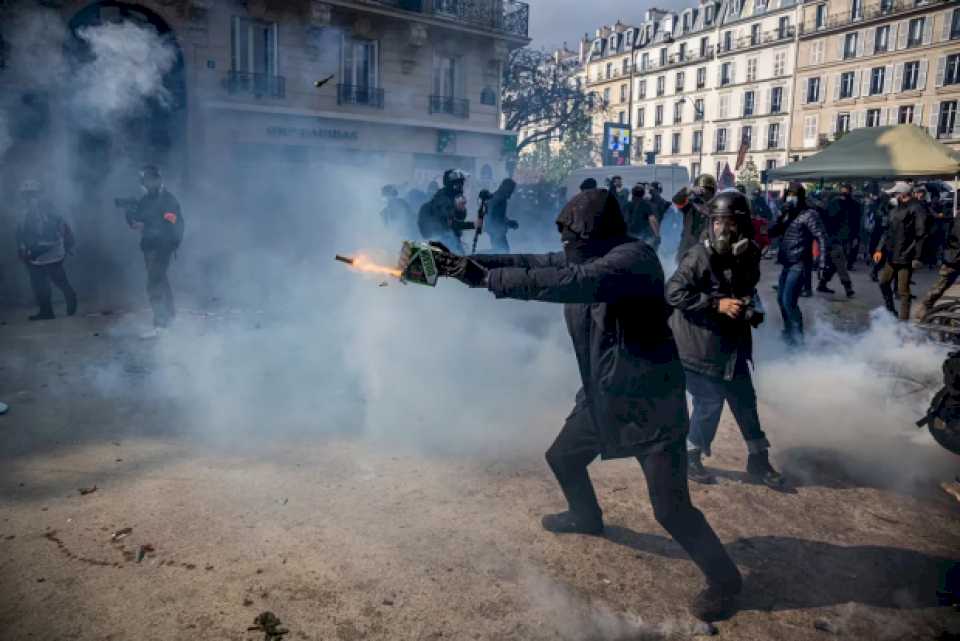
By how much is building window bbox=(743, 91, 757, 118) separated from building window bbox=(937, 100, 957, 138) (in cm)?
1450

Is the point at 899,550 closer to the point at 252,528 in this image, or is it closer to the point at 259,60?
the point at 252,528

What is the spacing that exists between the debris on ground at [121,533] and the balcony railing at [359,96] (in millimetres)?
15383

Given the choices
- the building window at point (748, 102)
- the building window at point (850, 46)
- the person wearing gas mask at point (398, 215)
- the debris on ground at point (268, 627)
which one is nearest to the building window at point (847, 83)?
the building window at point (850, 46)

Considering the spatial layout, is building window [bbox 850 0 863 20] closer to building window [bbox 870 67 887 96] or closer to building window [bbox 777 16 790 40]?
building window [bbox 870 67 887 96]

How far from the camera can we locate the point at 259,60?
15.6 meters

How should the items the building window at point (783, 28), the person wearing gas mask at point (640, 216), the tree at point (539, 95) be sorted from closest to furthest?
1. the person wearing gas mask at point (640, 216)
2. the tree at point (539, 95)
3. the building window at point (783, 28)

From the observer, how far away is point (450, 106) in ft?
63.3

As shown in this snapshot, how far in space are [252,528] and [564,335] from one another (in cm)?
493

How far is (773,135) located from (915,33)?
35.7 feet

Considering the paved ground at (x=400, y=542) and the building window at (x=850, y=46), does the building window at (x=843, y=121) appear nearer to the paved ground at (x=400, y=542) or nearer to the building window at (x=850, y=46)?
the building window at (x=850, y=46)

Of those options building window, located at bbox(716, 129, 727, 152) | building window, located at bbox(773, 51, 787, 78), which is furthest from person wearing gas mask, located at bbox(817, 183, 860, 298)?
building window, located at bbox(716, 129, 727, 152)

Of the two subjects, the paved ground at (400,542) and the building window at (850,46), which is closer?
the paved ground at (400,542)

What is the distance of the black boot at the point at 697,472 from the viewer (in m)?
4.00

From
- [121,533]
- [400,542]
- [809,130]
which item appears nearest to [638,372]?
[400,542]
